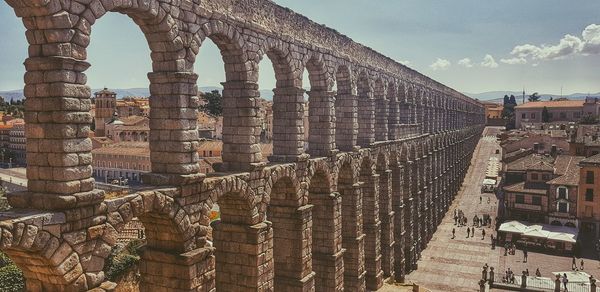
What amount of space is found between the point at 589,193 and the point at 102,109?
78542 millimetres

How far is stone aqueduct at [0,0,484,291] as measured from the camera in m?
10.8

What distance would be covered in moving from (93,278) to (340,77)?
18.9 m

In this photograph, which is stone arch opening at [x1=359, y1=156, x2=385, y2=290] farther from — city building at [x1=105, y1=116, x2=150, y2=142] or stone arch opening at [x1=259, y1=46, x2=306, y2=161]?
city building at [x1=105, y1=116, x2=150, y2=142]

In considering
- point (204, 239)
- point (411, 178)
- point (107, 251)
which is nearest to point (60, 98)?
point (107, 251)

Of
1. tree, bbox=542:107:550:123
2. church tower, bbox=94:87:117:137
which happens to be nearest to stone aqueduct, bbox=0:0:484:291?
church tower, bbox=94:87:117:137

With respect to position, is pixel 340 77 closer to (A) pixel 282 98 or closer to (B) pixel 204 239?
(A) pixel 282 98

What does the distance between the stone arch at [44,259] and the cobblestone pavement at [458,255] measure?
33.4 m

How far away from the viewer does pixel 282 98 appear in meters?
21.1

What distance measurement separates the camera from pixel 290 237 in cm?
2183

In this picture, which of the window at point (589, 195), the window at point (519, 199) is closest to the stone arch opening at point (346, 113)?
the window at point (519, 199)

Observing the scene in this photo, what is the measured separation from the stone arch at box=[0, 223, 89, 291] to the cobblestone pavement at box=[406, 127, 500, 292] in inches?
1315

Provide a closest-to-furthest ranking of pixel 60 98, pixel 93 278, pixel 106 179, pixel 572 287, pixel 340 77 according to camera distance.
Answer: pixel 60 98 < pixel 93 278 < pixel 340 77 < pixel 572 287 < pixel 106 179

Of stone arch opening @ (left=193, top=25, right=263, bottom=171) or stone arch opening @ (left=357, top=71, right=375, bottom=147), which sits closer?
stone arch opening @ (left=193, top=25, right=263, bottom=171)

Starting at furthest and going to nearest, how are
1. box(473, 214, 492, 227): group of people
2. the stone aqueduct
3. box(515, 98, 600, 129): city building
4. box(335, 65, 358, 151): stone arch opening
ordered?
1. box(515, 98, 600, 129): city building
2. box(473, 214, 492, 227): group of people
3. box(335, 65, 358, 151): stone arch opening
4. the stone aqueduct
